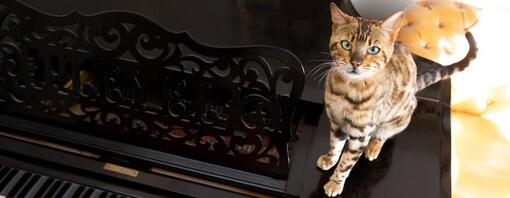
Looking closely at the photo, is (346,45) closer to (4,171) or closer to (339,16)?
(339,16)

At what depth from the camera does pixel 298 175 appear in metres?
1.09

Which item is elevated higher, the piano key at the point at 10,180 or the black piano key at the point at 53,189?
the piano key at the point at 10,180

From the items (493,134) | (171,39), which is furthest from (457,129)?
(171,39)

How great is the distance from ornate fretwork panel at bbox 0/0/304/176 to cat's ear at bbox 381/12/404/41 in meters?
0.20

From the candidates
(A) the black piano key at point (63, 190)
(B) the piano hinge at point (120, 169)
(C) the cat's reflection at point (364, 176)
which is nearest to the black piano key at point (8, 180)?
(A) the black piano key at point (63, 190)

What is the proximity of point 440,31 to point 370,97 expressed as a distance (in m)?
0.56

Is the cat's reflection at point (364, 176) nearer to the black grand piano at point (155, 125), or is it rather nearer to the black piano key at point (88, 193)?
the black grand piano at point (155, 125)

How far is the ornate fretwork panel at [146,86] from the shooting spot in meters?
0.95

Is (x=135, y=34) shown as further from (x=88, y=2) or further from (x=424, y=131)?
(x=424, y=131)

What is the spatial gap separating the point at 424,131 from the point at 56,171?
1.01 meters

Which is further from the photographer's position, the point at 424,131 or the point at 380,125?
the point at 424,131

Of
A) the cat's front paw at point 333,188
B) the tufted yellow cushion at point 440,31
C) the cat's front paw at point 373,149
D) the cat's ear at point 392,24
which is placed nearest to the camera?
the cat's ear at point 392,24

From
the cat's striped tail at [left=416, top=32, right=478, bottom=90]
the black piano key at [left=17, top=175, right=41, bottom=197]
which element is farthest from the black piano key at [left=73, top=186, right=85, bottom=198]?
the cat's striped tail at [left=416, top=32, right=478, bottom=90]

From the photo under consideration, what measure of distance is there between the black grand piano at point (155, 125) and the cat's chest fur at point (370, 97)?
11 centimetres
